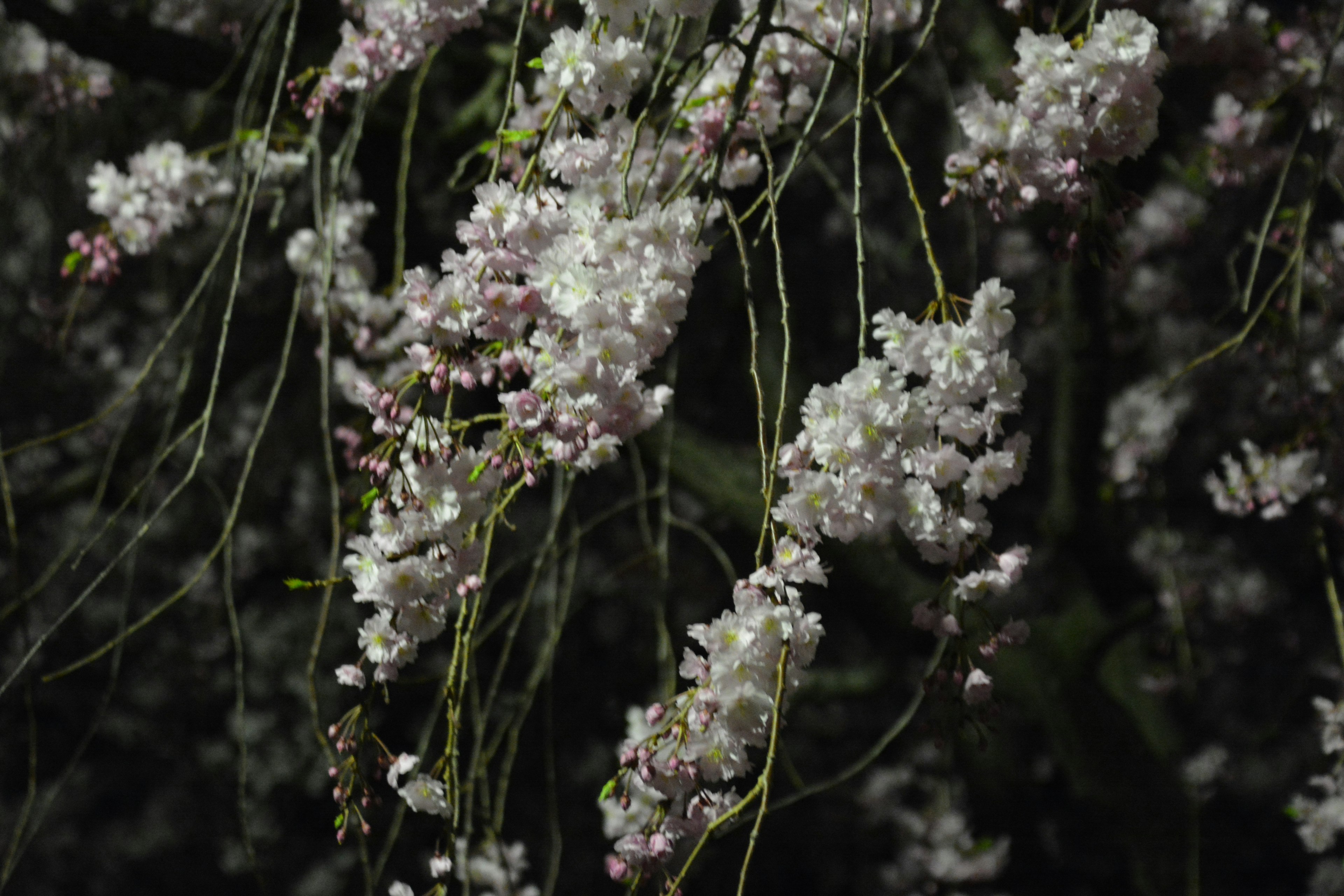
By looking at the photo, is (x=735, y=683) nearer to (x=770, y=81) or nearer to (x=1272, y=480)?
(x=770, y=81)

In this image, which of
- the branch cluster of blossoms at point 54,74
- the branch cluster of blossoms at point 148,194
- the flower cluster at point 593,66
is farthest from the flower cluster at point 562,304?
the branch cluster of blossoms at point 54,74

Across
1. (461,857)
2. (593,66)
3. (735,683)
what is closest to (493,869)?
(461,857)

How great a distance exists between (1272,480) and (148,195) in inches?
67.6

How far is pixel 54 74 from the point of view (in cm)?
185

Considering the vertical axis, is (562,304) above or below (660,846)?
above

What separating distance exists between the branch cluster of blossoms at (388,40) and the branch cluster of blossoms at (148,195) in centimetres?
39

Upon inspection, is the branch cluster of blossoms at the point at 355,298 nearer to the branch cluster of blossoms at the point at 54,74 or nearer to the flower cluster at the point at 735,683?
the branch cluster of blossoms at the point at 54,74

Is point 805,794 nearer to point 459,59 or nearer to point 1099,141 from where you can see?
point 1099,141

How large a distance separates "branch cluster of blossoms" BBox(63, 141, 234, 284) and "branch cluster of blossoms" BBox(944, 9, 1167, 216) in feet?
3.60

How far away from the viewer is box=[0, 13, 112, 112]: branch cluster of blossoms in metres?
1.84

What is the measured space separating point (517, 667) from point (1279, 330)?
2.58 m

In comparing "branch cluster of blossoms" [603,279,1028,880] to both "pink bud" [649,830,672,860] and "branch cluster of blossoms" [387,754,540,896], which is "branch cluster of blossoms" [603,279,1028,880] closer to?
"pink bud" [649,830,672,860]

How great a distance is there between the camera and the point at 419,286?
683 mm

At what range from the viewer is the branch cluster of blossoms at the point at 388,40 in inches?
40.6
